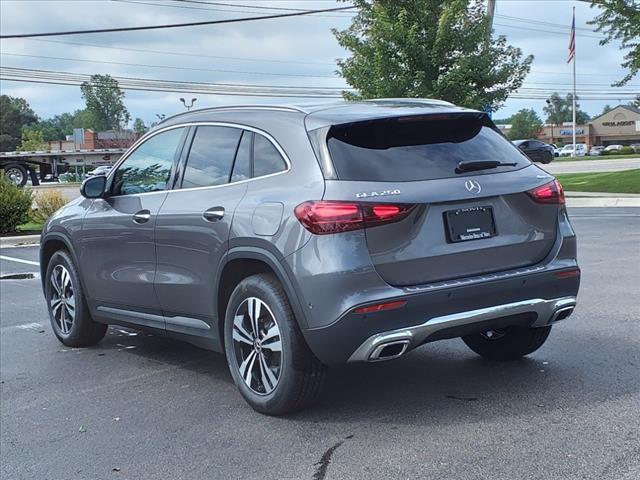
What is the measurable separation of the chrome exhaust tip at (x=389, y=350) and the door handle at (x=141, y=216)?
2.20 meters

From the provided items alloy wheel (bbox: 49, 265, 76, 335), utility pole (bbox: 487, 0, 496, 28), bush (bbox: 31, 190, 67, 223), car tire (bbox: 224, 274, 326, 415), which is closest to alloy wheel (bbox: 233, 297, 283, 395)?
car tire (bbox: 224, 274, 326, 415)

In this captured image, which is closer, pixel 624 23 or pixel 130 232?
pixel 130 232

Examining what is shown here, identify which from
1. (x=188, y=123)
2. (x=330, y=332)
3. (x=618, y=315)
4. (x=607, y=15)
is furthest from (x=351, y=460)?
(x=607, y=15)

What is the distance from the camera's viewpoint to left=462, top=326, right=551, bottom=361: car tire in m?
5.38

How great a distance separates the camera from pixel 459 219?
14.4 feet

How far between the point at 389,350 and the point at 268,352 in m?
0.81

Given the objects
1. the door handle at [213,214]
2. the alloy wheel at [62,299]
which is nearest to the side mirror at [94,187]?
the alloy wheel at [62,299]

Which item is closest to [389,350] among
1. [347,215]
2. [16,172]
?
[347,215]

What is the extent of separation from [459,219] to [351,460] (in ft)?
4.81

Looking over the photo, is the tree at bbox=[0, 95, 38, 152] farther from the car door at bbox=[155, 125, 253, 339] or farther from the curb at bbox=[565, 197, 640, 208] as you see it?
the car door at bbox=[155, 125, 253, 339]

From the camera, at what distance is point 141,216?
18.5 ft

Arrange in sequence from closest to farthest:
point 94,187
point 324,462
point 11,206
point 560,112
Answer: point 324,462 < point 94,187 < point 11,206 < point 560,112

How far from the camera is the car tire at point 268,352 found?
4398 mm

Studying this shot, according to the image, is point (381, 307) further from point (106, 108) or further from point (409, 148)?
point (106, 108)
